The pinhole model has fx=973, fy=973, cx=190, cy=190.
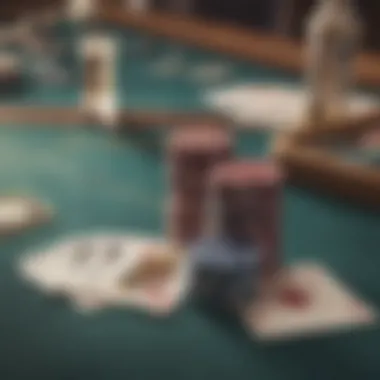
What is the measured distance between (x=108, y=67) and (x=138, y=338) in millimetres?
909

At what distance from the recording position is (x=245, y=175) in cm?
93

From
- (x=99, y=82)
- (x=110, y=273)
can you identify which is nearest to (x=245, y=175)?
(x=110, y=273)

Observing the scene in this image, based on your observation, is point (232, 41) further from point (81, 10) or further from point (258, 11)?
point (258, 11)

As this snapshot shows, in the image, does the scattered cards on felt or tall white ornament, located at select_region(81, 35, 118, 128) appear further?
tall white ornament, located at select_region(81, 35, 118, 128)

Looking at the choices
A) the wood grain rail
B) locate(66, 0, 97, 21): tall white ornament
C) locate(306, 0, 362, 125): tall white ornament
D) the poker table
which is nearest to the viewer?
the poker table

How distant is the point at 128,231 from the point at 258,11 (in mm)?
2168

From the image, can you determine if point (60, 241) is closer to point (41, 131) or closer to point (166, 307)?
point (166, 307)

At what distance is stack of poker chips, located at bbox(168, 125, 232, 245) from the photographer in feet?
3.30

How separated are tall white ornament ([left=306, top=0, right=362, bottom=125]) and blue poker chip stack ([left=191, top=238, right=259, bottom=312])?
0.56 metres

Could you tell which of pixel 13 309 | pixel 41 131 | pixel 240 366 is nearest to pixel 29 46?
pixel 41 131

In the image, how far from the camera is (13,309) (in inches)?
34.7

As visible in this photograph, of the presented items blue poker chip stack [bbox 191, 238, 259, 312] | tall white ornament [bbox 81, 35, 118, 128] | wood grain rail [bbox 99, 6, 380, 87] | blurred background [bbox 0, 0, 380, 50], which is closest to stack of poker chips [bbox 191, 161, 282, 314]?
blue poker chip stack [bbox 191, 238, 259, 312]

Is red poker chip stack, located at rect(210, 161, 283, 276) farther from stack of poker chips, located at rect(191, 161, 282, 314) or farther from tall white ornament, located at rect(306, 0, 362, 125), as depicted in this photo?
tall white ornament, located at rect(306, 0, 362, 125)

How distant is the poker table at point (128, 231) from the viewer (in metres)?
0.78
